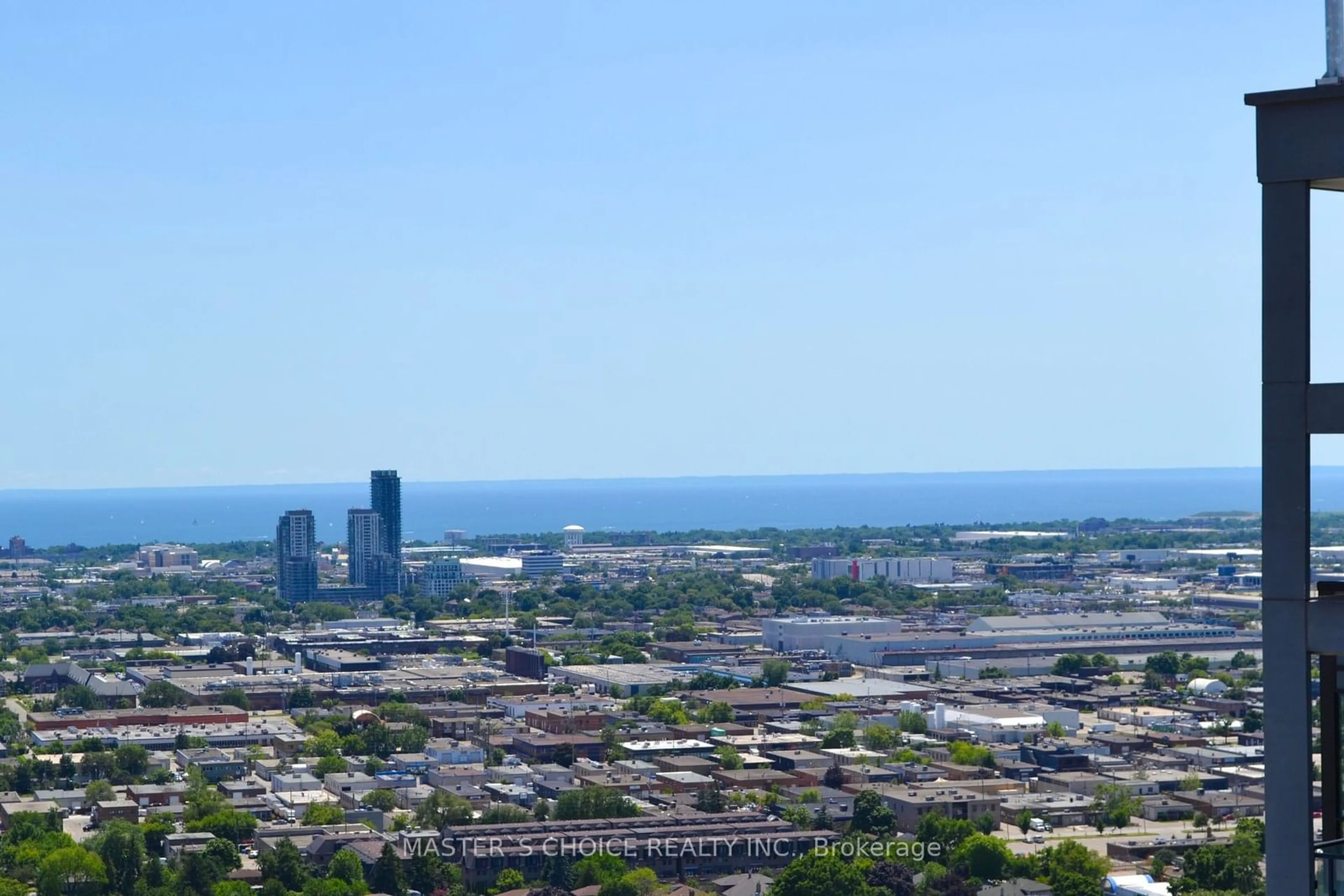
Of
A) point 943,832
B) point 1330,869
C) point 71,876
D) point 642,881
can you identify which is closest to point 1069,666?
point 943,832

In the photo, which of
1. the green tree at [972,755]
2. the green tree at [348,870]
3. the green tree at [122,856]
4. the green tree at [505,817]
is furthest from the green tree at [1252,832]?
the green tree at [122,856]

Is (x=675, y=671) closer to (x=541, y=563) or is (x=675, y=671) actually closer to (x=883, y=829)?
(x=883, y=829)

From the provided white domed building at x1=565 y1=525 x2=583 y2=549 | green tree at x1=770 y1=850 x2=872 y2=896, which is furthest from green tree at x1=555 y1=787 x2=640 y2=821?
white domed building at x1=565 y1=525 x2=583 y2=549

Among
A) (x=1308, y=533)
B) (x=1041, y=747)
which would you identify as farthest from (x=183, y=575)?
(x=1308, y=533)

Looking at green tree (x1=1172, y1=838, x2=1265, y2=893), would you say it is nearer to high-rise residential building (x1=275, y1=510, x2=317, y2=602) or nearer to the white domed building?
high-rise residential building (x1=275, y1=510, x2=317, y2=602)

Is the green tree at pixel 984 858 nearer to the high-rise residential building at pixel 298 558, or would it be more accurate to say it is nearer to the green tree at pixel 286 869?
the green tree at pixel 286 869
